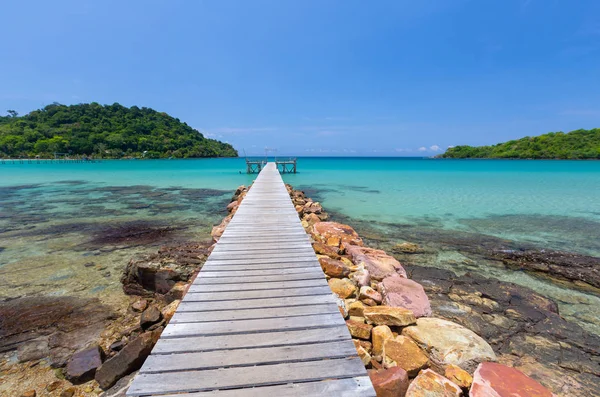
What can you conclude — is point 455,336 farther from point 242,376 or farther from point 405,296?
point 242,376

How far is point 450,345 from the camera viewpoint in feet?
9.26

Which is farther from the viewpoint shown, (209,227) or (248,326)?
(209,227)

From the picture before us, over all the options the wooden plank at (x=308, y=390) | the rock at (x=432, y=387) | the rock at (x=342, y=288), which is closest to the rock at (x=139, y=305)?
the rock at (x=342, y=288)

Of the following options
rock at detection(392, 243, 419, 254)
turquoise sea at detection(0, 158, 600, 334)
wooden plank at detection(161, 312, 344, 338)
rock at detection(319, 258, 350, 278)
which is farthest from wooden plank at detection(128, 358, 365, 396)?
rock at detection(392, 243, 419, 254)

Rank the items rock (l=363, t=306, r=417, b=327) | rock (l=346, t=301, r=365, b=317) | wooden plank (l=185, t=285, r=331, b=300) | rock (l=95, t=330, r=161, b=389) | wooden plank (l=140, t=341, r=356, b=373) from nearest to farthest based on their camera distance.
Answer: wooden plank (l=140, t=341, r=356, b=373)
rock (l=95, t=330, r=161, b=389)
wooden plank (l=185, t=285, r=331, b=300)
rock (l=363, t=306, r=417, b=327)
rock (l=346, t=301, r=365, b=317)

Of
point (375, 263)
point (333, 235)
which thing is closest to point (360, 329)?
point (375, 263)

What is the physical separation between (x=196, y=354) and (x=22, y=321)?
4194 mm

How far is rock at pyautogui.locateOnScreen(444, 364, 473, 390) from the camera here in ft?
7.90

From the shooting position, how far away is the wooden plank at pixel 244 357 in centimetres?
209

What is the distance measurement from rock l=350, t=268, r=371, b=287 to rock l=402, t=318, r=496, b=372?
1112mm

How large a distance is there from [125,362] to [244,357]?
1.79 metres

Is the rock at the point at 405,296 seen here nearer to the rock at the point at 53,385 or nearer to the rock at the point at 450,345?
the rock at the point at 450,345

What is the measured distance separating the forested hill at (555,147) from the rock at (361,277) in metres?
103

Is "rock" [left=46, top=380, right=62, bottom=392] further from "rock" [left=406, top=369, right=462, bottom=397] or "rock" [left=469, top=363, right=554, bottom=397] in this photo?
"rock" [left=469, top=363, right=554, bottom=397]
